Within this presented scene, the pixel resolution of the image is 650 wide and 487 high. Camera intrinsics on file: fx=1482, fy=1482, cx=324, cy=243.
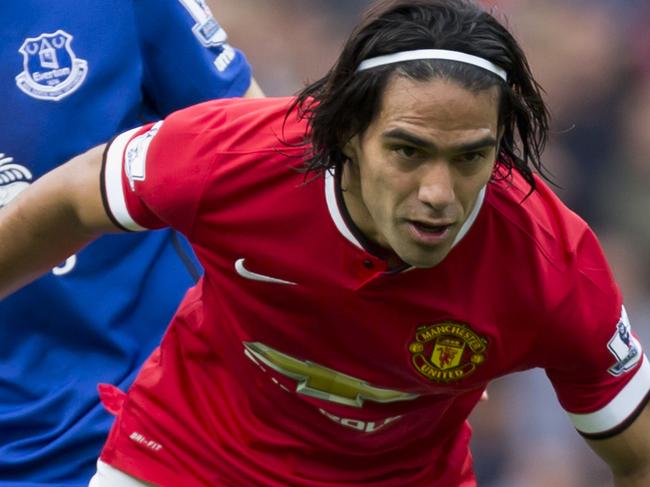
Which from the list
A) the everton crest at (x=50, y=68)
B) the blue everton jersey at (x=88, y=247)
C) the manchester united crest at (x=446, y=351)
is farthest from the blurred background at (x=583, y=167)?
the manchester united crest at (x=446, y=351)

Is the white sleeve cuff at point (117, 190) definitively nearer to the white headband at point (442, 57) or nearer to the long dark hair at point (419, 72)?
the long dark hair at point (419, 72)

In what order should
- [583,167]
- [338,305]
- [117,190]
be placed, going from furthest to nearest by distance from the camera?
[583,167]
[117,190]
[338,305]

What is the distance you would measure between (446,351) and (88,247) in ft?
3.78

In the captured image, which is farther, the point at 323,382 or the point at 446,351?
the point at 323,382

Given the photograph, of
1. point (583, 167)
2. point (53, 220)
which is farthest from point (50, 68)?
point (583, 167)

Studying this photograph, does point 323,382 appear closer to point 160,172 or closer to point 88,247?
point 160,172

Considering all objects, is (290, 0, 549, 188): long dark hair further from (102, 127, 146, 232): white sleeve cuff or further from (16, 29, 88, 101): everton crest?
(16, 29, 88, 101): everton crest

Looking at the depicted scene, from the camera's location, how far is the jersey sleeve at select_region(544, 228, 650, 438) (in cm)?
285

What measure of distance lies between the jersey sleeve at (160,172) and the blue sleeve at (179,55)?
64 centimetres

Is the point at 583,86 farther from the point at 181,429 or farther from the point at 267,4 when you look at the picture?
the point at 181,429

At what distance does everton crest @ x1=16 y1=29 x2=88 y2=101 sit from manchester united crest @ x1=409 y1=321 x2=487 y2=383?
1212 mm

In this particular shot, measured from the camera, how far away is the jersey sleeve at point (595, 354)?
2854 millimetres

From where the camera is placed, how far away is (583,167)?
16.4ft

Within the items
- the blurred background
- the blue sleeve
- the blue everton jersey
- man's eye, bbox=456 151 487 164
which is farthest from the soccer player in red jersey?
the blurred background
